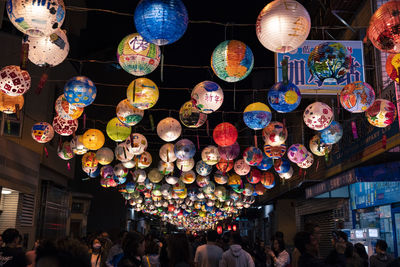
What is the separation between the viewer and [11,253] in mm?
5758

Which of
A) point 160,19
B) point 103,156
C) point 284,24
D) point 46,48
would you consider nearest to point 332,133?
point 284,24

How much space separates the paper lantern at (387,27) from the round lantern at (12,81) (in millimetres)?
6498

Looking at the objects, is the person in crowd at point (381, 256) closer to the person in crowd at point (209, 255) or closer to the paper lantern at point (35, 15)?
the person in crowd at point (209, 255)

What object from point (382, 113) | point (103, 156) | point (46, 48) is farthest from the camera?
point (103, 156)

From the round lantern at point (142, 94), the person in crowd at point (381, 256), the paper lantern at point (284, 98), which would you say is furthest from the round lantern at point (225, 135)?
the person in crowd at point (381, 256)

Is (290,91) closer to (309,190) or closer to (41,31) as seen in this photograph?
(41,31)

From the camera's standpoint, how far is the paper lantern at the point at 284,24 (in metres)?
5.61

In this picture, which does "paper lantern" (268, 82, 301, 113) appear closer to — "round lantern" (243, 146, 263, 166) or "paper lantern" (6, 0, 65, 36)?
"round lantern" (243, 146, 263, 166)

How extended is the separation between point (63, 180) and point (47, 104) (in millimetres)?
4903

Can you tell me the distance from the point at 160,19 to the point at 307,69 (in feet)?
17.3

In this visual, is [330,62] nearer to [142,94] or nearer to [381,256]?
[142,94]

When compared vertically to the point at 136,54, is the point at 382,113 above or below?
below

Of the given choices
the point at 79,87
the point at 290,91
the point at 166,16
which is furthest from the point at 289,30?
the point at 79,87

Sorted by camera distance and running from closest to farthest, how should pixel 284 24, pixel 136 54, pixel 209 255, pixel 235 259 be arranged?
pixel 284 24 < pixel 136 54 < pixel 235 259 < pixel 209 255
